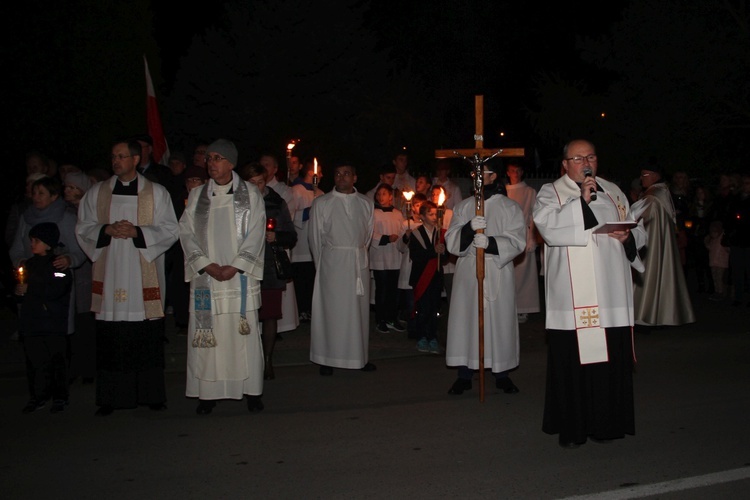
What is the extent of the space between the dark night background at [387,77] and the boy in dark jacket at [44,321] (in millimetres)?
7159

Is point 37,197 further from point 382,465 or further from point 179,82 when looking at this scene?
point 179,82

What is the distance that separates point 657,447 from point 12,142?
36.4ft

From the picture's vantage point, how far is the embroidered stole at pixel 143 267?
8.03 m

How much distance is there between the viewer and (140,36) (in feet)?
57.0

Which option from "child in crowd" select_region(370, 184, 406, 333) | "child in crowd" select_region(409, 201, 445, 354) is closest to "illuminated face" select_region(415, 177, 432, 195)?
"child in crowd" select_region(370, 184, 406, 333)

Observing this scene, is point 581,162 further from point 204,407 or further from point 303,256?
point 303,256

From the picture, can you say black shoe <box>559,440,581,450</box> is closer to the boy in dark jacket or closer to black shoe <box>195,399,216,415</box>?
black shoe <box>195,399,216,415</box>

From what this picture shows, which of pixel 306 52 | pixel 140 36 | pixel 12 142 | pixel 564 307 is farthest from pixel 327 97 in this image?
pixel 564 307

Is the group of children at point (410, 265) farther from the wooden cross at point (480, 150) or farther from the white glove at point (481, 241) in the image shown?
the white glove at point (481, 241)

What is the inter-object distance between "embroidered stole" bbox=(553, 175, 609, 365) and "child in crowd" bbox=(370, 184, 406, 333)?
5.38 metres

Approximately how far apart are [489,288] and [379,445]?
2.22 meters

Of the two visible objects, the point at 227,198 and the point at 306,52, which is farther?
the point at 306,52

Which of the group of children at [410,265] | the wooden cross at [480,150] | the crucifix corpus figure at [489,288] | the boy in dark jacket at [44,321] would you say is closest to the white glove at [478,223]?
the crucifix corpus figure at [489,288]

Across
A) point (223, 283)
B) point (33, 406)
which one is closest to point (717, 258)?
point (223, 283)
